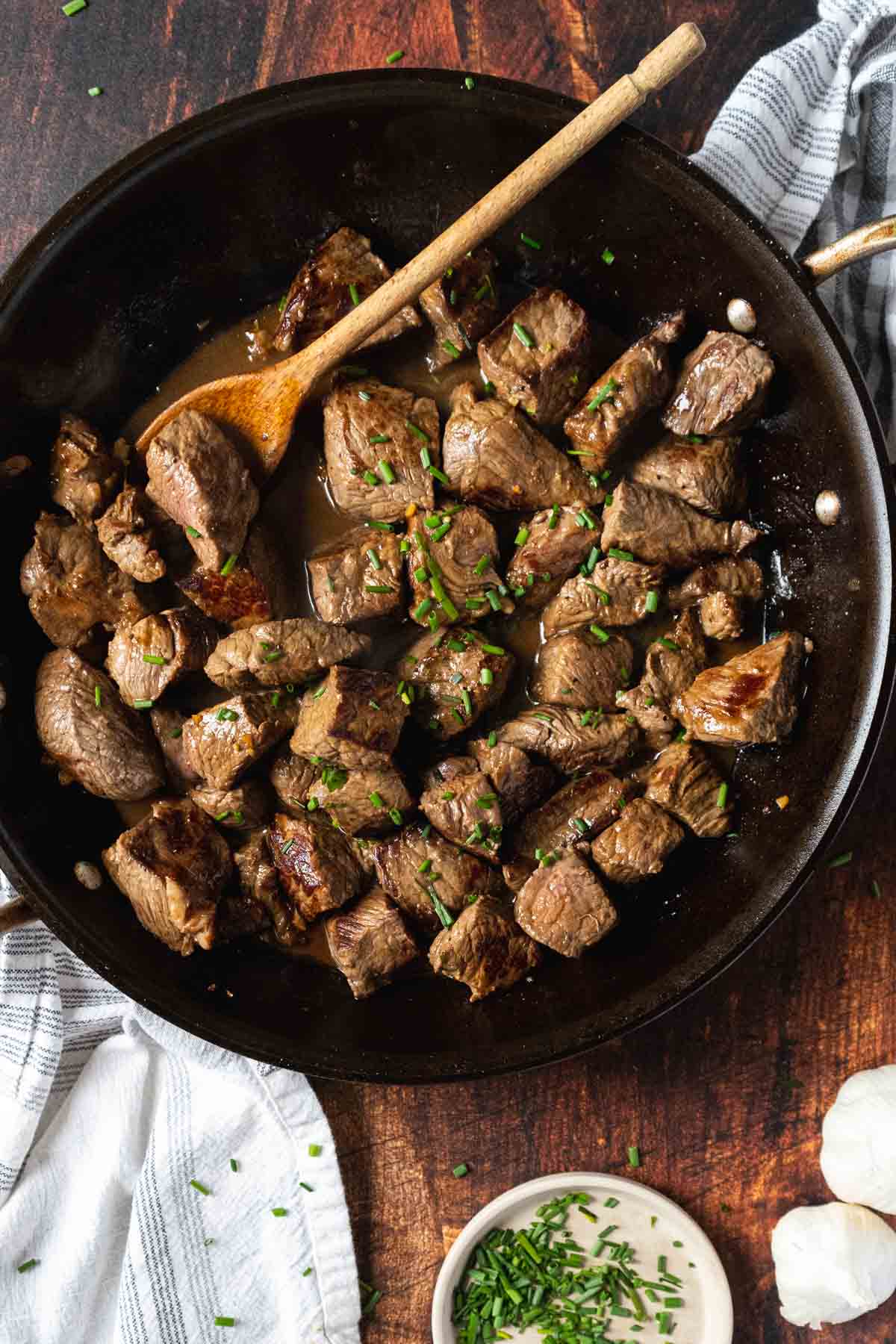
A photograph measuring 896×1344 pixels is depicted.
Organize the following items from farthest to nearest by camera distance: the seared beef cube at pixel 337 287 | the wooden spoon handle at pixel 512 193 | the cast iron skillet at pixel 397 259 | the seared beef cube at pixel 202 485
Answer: the seared beef cube at pixel 337 287
the seared beef cube at pixel 202 485
the cast iron skillet at pixel 397 259
the wooden spoon handle at pixel 512 193

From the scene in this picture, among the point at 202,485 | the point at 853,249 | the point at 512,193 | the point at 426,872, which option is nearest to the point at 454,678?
the point at 426,872

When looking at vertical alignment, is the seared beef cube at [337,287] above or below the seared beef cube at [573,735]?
above

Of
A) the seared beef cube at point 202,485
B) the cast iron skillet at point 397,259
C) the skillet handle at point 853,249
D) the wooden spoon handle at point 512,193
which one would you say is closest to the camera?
the skillet handle at point 853,249

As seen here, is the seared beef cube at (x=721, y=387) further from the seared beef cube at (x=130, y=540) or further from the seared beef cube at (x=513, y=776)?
the seared beef cube at (x=130, y=540)

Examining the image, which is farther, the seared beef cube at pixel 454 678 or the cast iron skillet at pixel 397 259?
the seared beef cube at pixel 454 678

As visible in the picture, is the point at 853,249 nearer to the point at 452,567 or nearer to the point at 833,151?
the point at 833,151

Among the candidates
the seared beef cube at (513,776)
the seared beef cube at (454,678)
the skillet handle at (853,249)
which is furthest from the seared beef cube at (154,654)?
the skillet handle at (853,249)

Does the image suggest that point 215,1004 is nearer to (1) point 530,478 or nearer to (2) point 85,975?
(2) point 85,975

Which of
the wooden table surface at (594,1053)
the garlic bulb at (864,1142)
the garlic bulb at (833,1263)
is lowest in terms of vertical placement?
the garlic bulb at (833,1263)
